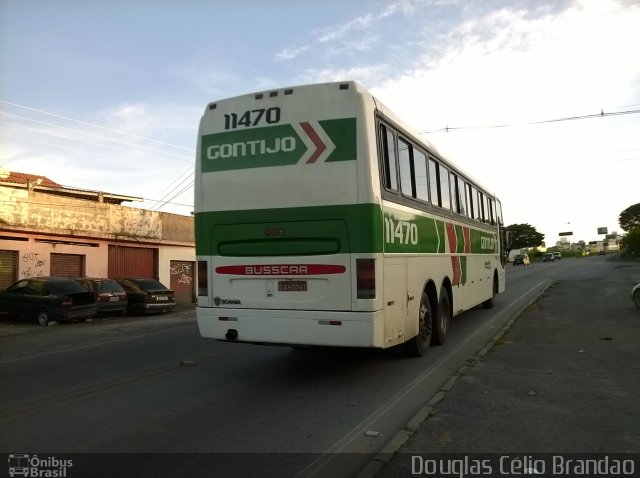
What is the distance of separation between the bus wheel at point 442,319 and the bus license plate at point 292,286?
10.8 feet

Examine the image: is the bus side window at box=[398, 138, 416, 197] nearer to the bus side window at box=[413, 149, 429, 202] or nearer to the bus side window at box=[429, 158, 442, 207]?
the bus side window at box=[413, 149, 429, 202]

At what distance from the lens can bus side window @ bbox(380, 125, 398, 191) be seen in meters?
6.89

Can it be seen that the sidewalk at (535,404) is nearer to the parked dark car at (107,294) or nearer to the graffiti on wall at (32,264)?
the parked dark car at (107,294)

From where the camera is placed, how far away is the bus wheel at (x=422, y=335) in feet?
26.9

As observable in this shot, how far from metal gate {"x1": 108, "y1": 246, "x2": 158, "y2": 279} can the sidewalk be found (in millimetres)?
19333

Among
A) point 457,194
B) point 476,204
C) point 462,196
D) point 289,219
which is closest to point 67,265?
point 476,204

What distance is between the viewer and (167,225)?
2745cm

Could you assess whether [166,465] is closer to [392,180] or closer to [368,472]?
[368,472]

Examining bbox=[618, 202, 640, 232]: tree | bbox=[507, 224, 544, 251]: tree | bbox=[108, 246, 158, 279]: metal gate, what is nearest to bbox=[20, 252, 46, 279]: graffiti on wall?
bbox=[108, 246, 158, 279]: metal gate

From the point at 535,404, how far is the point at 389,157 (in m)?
3.47

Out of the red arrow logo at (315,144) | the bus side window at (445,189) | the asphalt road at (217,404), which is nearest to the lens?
the asphalt road at (217,404)

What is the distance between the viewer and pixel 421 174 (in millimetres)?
8586

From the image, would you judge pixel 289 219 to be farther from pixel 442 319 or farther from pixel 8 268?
pixel 8 268

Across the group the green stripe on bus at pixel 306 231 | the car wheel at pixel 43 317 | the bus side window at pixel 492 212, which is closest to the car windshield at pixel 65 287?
the car wheel at pixel 43 317
